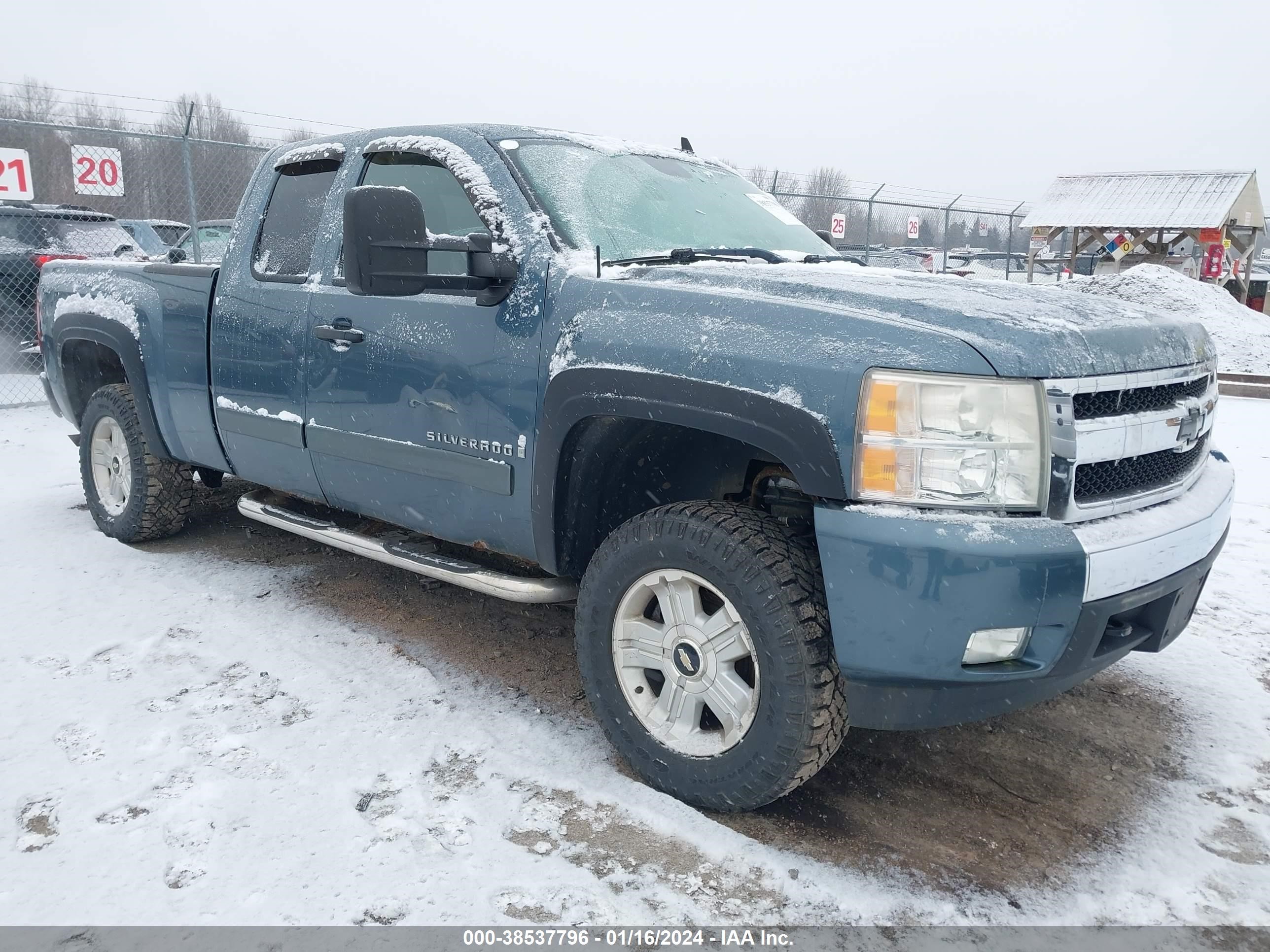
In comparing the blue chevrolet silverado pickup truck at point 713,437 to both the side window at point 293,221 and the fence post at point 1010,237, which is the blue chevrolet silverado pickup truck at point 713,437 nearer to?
the side window at point 293,221

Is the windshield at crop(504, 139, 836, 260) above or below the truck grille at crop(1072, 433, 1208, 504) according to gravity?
above

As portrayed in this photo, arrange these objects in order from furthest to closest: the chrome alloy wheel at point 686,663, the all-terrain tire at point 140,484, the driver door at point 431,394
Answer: the all-terrain tire at point 140,484, the driver door at point 431,394, the chrome alloy wheel at point 686,663

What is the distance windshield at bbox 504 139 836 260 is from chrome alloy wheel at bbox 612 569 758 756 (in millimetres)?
1127

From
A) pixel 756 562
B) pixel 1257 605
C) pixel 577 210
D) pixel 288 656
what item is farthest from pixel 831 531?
pixel 1257 605

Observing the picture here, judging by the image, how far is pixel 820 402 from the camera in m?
2.29

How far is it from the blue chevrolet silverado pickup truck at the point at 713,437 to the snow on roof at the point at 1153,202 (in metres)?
19.6

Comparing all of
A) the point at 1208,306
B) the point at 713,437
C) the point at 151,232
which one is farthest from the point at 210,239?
the point at 1208,306

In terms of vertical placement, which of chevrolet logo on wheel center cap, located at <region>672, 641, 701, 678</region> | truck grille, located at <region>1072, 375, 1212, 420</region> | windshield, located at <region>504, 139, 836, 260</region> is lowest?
chevrolet logo on wheel center cap, located at <region>672, 641, 701, 678</region>

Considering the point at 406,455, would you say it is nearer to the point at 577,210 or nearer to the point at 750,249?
the point at 577,210

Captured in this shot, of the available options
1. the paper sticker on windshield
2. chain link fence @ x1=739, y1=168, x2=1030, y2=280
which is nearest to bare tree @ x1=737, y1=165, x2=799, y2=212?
chain link fence @ x1=739, y1=168, x2=1030, y2=280

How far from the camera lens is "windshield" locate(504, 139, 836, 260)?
3180 mm

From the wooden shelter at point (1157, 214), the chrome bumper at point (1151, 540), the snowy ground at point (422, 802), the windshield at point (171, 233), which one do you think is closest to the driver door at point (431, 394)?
the snowy ground at point (422, 802)

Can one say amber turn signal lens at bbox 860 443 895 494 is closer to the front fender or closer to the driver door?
the front fender

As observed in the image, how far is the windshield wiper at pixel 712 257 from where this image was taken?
3127mm
